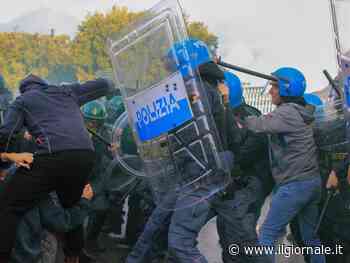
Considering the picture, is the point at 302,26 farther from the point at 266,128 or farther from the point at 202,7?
the point at 266,128

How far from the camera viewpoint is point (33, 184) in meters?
3.04

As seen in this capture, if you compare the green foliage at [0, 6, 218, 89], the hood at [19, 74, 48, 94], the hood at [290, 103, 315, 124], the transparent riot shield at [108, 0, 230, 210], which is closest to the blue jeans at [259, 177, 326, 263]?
the hood at [290, 103, 315, 124]

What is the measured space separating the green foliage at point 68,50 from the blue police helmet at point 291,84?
2497 cm

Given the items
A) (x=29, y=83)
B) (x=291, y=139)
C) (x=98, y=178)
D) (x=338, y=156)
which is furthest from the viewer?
(x=98, y=178)

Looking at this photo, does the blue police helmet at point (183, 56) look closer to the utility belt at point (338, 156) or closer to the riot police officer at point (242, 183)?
the riot police officer at point (242, 183)

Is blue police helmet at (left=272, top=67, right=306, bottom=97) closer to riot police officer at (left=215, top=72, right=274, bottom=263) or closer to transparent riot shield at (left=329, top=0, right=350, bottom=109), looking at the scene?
riot police officer at (left=215, top=72, right=274, bottom=263)

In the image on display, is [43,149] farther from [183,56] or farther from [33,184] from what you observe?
[183,56]

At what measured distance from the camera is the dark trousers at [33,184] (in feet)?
9.92

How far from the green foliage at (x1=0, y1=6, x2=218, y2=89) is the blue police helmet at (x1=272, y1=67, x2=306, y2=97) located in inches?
983

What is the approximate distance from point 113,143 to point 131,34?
1.04 m

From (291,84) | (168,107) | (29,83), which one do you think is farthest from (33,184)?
(291,84)

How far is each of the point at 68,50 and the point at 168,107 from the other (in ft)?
105

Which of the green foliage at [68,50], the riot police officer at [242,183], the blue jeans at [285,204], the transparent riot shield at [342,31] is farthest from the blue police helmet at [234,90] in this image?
the green foliage at [68,50]

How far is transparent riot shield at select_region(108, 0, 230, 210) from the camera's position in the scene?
294 cm
